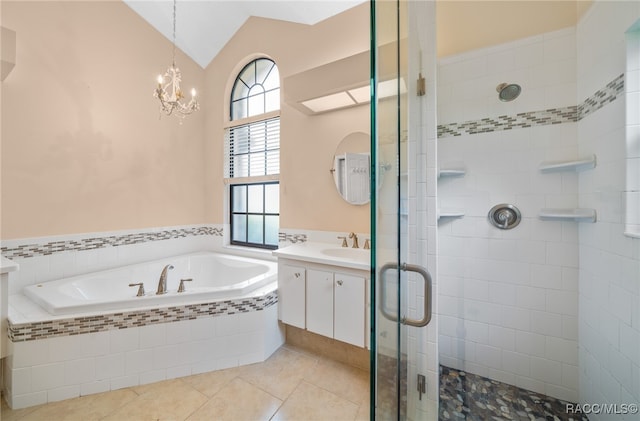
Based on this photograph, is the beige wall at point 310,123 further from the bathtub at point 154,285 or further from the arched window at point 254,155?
the bathtub at point 154,285

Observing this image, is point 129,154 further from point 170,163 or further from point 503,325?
point 503,325

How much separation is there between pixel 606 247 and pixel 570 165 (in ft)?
1.38

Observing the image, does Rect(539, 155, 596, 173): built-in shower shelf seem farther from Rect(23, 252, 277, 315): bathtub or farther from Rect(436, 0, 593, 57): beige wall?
Rect(23, 252, 277, 315): bathtub

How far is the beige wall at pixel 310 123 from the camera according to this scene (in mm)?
2092

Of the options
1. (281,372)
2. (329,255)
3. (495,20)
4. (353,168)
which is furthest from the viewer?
(353,168)

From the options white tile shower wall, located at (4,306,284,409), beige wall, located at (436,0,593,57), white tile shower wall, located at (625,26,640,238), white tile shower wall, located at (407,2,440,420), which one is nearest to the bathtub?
white tile shower wall, located at (4,306,284,409)

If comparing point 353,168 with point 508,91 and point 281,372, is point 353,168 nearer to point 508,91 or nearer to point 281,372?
point 508,91

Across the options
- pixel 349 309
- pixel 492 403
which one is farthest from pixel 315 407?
pixel 492 403

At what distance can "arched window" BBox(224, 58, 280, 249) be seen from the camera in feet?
8.82

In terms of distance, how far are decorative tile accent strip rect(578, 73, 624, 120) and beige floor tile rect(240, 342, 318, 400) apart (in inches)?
88.0

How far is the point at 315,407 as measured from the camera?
4.59 ft

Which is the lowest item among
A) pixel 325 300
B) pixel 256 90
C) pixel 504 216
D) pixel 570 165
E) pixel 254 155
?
pixel 325 300

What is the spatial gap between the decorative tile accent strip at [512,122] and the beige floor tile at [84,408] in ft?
8.53

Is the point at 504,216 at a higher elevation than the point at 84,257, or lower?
higher
